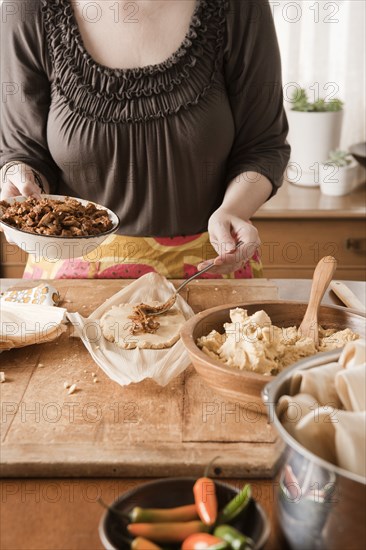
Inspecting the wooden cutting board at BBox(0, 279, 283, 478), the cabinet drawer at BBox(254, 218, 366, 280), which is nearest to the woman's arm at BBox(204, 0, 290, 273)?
the wooden cutting board at BBox(0, 279, 283, 478)

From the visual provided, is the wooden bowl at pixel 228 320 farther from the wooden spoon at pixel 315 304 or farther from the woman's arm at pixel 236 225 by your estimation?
the woman's arm at pixel 236 225

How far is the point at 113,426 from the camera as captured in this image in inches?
39.8

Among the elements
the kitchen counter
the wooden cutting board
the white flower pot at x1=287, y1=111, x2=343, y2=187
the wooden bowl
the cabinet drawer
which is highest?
the wooden bowl

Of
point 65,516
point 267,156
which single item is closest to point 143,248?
point 267,156

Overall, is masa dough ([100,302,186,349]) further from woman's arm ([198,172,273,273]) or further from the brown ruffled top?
the brown ruffled top

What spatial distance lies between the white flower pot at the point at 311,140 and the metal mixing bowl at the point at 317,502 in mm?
2356

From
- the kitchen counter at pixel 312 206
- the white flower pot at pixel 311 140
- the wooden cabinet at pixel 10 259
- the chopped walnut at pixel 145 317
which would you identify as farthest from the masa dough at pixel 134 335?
the white flower pot at pixel 311 140

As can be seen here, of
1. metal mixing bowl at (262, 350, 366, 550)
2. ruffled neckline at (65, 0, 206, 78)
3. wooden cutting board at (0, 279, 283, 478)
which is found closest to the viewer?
metal mixing bowl at (262, 350, 366, 550)

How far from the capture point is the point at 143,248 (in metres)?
1.69

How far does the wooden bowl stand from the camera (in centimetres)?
97

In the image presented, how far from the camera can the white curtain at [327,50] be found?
114 inches

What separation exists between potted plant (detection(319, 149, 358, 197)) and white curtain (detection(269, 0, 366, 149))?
283 mm

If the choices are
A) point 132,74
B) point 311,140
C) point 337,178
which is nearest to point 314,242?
point 337,178

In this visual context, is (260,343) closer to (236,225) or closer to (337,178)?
(236,225)
